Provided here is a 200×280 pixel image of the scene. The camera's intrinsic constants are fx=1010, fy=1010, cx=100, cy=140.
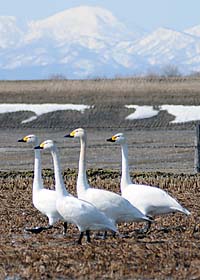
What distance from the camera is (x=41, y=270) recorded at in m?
9.54

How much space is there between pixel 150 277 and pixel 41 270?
3.47ft

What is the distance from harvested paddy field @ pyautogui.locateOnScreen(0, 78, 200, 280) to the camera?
31.8 feet

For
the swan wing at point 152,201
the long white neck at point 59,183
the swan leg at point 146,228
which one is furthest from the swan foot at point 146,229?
the long white neck at point 59,183

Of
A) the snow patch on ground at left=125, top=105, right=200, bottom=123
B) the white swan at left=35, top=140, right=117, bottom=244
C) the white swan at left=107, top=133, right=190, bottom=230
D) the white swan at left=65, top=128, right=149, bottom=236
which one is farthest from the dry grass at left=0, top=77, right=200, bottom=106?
the white swan at left=35, top=140, right=117, bottom=244

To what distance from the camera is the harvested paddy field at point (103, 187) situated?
968 centimetres

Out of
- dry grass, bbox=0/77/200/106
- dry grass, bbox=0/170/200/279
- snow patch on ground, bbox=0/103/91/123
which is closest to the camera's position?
dry grass, bbox=0/170/200/279

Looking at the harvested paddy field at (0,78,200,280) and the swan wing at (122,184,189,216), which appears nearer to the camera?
the harvested paddy field at (0,78,200,280)

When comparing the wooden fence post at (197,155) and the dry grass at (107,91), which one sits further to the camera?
the dry grass at (107,91)

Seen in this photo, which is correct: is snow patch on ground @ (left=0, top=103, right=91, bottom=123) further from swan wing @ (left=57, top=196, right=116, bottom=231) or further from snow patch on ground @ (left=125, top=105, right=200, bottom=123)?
swan wing @ (left=57, top=196, right=116, bottom=231)

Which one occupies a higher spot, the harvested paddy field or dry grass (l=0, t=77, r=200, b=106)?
dry grass (l=0, t=77, r=200, b=106)

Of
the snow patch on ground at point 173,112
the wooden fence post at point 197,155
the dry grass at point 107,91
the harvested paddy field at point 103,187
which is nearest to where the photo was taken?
the harvested paddy field at point 103,187

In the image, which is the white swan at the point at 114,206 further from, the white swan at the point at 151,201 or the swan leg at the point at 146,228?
the white swan at the point at 151,201

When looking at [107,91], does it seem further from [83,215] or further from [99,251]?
[99,251]

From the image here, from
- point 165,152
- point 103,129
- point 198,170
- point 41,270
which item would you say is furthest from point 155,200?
point 103,129
